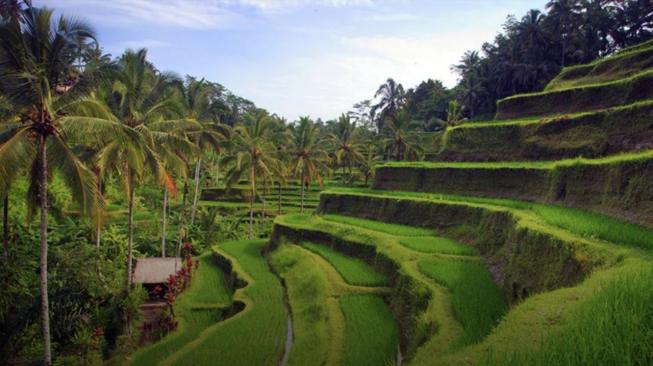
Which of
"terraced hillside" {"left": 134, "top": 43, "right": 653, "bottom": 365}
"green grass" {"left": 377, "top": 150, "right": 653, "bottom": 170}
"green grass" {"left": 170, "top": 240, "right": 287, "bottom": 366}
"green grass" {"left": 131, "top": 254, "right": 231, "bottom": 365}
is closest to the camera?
"terraced hillside" {"left": 134, "top": 43, "right": 653, "bottom": 365}

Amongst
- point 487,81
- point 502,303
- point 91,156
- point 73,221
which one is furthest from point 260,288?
point 487,81

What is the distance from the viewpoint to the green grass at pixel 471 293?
28.8 feet

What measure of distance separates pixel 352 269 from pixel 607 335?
10976 mm

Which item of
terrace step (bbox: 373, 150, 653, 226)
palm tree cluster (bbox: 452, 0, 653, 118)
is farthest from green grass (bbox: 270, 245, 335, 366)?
palm tree cluster (bbox: 452, 0, 653, 118)

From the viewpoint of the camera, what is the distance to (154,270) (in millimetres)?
17797

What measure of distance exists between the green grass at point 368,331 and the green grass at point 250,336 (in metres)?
1.76

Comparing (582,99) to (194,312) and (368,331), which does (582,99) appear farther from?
(194,312)

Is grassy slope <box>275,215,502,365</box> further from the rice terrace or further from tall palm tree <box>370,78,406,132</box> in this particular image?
tall palm tree <box>370,78,406,132</box>

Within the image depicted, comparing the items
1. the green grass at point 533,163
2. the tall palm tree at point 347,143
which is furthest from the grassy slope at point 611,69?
the tall palm tree at point 347,143

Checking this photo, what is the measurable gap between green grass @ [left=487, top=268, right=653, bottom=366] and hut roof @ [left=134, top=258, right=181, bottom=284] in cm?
1511

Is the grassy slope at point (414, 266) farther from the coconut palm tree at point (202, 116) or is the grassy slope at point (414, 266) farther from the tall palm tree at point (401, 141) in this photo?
the tall palm tree at point (401, 141)

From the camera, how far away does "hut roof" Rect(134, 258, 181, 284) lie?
17.3 meters

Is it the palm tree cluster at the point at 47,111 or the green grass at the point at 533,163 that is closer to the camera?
the palm tree cluster at the point at 47,111

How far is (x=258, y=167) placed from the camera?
86.2 ft
